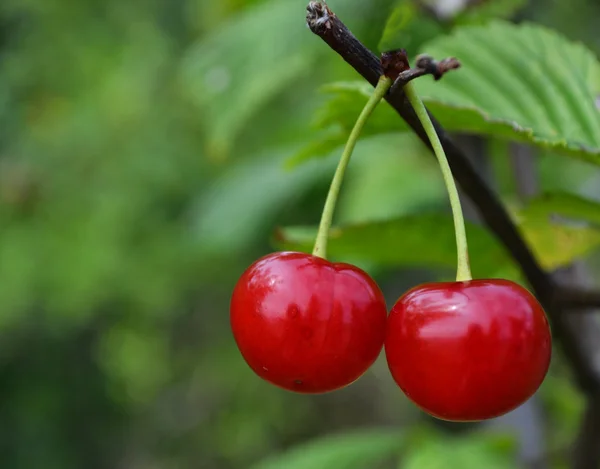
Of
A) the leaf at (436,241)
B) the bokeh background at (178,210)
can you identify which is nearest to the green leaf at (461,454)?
the bokeh background at (178,210)

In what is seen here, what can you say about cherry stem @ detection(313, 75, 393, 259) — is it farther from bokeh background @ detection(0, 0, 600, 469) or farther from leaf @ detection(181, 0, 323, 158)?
leaf @ detection(181, 0, 323, 158)

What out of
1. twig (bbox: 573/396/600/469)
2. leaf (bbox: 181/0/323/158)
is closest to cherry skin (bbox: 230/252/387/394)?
twig (bbox: 573/396/600/469)

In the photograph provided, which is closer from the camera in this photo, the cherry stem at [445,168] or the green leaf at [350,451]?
the cherry stem at [445,168]

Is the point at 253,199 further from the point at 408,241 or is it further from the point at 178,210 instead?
the point at 178,210

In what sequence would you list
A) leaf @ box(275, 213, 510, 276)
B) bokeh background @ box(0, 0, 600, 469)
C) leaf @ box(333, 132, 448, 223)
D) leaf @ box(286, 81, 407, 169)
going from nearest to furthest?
leaf @ box(286, 81, 407, 169)
leaf @ box(275, 213, 510, 276)
bokeh background @ box(0, 0, 600, 469)
leaf @ box(333, 132, 448, 223)

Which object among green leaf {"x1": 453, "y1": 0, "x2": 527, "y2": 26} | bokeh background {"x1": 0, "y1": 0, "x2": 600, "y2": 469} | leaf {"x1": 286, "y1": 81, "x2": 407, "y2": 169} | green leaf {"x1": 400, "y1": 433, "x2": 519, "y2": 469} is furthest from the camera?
bokeh background {"x1": 0, "y1": 0, "x2": 600, "y2": 469}

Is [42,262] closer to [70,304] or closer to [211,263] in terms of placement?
[70,304]

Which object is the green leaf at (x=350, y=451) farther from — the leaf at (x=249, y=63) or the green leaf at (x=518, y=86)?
the green leaf at (x=518, y=86)
